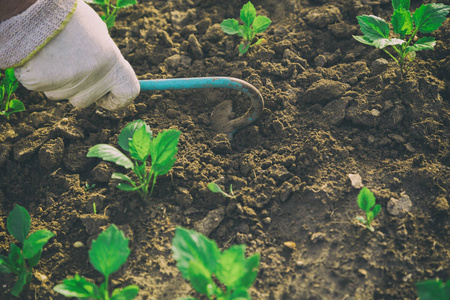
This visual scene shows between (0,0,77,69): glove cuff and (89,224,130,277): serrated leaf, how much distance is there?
0.98 meters

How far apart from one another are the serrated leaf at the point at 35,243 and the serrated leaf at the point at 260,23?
1.70m

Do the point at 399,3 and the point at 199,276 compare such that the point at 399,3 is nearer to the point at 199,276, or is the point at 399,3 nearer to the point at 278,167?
the point at 278,167

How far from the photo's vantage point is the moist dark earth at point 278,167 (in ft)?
6.02

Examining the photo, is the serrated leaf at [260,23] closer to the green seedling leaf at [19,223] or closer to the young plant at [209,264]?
the young plant at [209,264]

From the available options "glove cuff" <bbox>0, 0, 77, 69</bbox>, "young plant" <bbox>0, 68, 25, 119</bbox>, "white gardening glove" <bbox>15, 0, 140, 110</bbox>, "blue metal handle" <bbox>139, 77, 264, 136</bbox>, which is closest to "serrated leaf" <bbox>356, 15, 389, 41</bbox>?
"blue metal handle" <bbox>139, 77, 264, 136</bbox>

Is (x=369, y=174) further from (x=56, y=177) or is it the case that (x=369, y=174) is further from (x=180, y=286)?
(x=56, y=177)

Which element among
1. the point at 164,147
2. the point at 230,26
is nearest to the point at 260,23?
the point at 230,26

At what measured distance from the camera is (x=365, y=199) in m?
1.82

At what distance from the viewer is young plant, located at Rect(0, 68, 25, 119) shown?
7.98ft

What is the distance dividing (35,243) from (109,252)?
0.37 metres

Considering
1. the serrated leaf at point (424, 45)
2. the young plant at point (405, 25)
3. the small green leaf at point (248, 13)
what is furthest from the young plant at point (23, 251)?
the serrated leaf at point (424, 45)

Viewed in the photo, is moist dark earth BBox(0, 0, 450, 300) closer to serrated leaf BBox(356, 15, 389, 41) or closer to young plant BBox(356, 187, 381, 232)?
young plant BBox(356, 187, 381, 232)

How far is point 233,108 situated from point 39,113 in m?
1.23

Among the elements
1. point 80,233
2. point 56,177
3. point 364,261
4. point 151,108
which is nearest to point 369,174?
point 364,261
